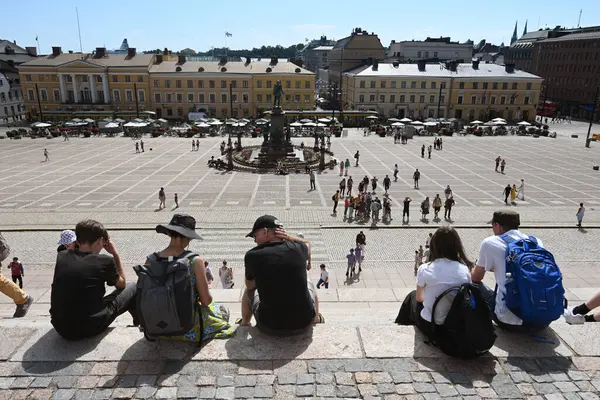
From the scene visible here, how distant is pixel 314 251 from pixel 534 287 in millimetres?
12070

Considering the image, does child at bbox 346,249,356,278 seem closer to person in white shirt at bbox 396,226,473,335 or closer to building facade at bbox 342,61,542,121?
person in white shirt at bbox 396,226,473,335

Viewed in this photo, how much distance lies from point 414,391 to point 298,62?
241 feet

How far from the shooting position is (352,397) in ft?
13.4

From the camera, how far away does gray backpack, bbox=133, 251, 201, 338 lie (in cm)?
437

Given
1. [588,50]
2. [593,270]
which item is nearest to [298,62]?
[588,50]

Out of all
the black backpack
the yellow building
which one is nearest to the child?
the black backpack

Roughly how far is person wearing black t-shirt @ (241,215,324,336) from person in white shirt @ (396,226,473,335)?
1222 millimetres

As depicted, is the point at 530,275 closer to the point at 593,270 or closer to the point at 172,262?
the point at 172,262

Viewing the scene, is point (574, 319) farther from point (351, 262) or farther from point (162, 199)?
point (162, 199)

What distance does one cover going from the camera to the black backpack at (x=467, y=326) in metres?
4.29

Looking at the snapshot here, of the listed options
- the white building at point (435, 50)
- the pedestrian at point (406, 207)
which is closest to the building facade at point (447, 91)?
the white building at point (435, 50)

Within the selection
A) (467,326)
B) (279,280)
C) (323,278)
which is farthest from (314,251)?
(467,326)

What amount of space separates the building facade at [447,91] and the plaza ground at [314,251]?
18.8 meters

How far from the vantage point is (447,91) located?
225 feet
